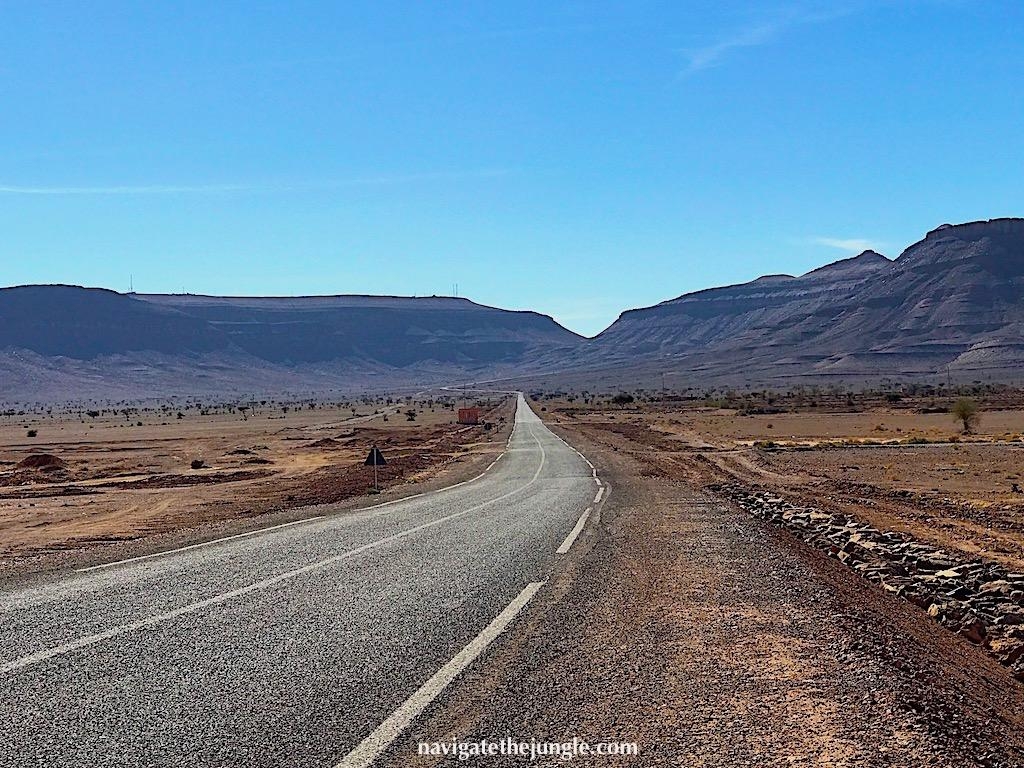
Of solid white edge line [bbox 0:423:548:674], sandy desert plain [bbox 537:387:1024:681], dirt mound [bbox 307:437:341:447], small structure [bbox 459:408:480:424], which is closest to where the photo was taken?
solid white edge line [bbox 0:423:548:674]

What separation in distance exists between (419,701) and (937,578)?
25.0 ft

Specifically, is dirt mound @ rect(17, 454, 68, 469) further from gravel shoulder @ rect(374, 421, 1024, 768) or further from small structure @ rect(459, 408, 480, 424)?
small structure @ rect(459, 408, 480, 424)

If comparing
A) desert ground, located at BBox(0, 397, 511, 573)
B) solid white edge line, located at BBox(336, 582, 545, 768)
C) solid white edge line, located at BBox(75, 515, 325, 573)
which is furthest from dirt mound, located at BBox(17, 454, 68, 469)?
solid white edge line, located at BBox(336, 582, 545, 768)

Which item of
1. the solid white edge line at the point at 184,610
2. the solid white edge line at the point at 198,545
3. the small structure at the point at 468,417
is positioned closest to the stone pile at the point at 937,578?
the solid white edge line at the point at 184,610

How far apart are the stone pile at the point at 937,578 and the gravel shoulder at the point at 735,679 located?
0.25 m

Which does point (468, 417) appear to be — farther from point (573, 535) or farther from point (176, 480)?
point (573, 535)

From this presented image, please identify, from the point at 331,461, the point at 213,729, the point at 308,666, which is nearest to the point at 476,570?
the point at 308,666

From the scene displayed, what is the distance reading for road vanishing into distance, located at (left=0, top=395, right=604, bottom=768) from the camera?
5352 mm

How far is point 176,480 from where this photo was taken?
3272 centimetres

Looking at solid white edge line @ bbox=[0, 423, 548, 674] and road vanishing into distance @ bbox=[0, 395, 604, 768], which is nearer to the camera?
road vanishing into distance @ bbox=[0, 395, 604, 768]

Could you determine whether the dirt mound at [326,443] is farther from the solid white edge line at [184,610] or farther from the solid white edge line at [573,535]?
the solid white edge line at [184,610]

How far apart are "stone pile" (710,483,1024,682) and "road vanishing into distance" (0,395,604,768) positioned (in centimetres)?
396

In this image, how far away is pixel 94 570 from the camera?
1158 centimetres

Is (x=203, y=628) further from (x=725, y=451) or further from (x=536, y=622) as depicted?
(x=725, y=451)
